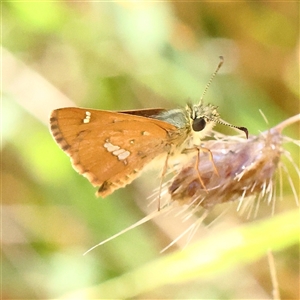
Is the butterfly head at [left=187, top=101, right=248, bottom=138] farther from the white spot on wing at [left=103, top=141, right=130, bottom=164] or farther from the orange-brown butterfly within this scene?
the white spot on wing at [left=103, top=141, right=130, bottom=164]

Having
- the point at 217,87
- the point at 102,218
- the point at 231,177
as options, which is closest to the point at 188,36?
the point at 217,87

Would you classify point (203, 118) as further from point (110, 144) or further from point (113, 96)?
point (113, 96)

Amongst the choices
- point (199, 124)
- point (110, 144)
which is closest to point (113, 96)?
point (110, 144)

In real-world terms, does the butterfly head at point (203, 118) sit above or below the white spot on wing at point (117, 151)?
above

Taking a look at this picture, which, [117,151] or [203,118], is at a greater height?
[203,118]

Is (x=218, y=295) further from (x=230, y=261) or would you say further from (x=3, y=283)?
(x=230, y=261)

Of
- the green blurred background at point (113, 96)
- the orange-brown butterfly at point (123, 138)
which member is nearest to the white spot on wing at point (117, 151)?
the orange-brown butterfly at point (123, 138)

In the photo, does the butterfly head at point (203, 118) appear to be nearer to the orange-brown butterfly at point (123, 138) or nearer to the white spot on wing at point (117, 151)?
the orange-brown butterfly at point (123, 138)

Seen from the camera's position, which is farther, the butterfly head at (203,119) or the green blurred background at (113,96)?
the green blurred background at (113,96)
